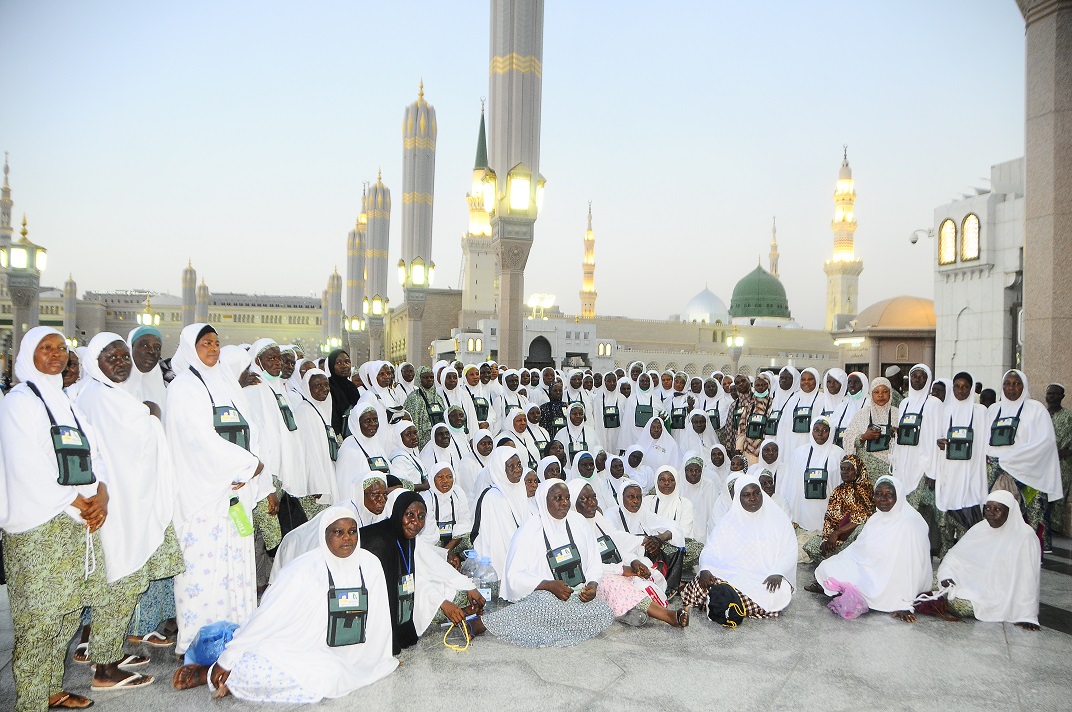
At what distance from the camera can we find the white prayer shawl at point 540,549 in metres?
4.77

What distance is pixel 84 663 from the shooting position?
400 cm

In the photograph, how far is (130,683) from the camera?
3678mm

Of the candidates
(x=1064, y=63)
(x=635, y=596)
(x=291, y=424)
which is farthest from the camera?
(x=1064, y=63)

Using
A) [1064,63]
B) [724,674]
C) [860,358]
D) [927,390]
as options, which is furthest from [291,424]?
[860,358]

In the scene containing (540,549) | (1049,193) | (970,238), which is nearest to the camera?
(540,549)

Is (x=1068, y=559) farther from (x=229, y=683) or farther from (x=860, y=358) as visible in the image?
(x=860, y=358)

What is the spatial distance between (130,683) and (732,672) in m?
3.07

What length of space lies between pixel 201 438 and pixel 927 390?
5.91 metres

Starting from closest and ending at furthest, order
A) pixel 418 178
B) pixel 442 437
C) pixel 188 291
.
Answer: pixel 442 437, pixel 418 178, pixel 188 291

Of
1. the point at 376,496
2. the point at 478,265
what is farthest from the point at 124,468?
the point at 478,265

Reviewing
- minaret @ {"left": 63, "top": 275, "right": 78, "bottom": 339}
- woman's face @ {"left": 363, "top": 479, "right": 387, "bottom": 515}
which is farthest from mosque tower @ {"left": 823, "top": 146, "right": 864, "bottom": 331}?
minaret @ {"left": 63, "top": 275, "right": 78, "bottom": 339}

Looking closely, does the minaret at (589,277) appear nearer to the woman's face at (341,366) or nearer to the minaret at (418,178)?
the minaret at (418,178)

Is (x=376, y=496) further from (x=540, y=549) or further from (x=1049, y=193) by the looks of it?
(x=1049, y=193)

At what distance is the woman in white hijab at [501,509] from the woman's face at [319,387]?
4.81 feet
